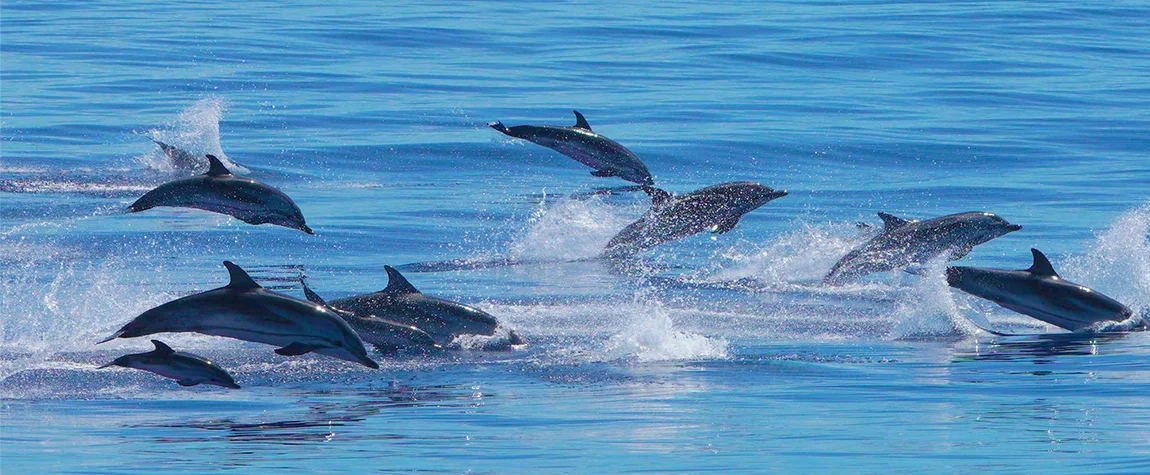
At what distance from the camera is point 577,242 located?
16969mm

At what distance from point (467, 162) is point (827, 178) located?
15.6ft

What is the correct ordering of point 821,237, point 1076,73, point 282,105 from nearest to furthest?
1. point 821,237
2. point 282,105
3. point 1076,73

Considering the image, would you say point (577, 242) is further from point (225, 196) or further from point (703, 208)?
point (225, 196)

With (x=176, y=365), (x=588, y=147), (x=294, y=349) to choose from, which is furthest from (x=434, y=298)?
(x=588, y=147)

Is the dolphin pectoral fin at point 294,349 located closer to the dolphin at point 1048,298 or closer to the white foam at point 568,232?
the dolphin at point 1048,298

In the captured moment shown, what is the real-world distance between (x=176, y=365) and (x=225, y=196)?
9.20 feet

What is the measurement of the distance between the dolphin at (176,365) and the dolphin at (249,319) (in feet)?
0.40

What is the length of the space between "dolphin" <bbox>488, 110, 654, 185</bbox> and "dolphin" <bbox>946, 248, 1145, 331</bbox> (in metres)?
3.44

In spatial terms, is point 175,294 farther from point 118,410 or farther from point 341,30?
point 341,30

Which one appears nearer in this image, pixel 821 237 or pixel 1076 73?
pixel 821 237

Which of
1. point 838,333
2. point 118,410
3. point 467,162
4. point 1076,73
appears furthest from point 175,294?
point 1076,73

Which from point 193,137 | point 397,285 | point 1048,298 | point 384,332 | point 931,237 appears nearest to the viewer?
point 384,332

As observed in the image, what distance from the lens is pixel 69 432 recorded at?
852 centimetres

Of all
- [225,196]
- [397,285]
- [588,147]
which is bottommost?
[397,285]
